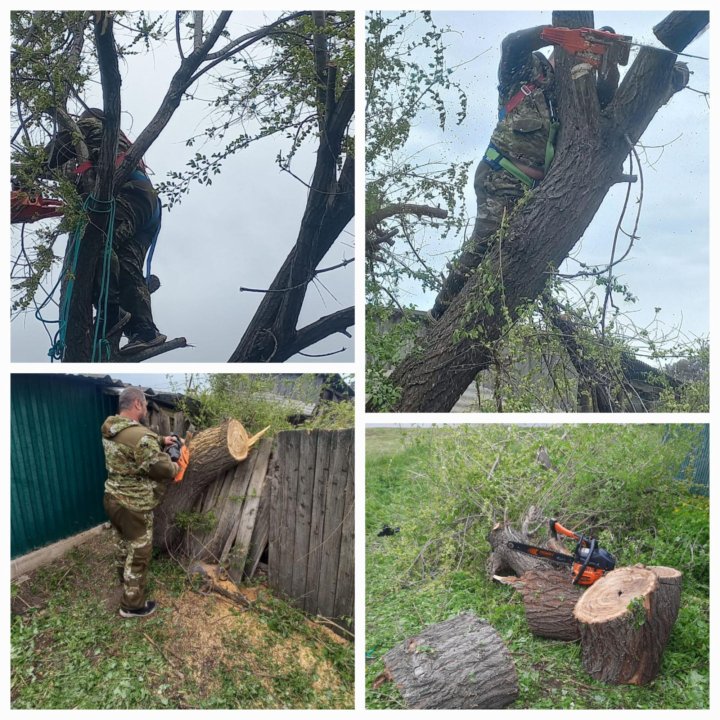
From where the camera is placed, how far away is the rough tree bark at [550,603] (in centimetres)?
202

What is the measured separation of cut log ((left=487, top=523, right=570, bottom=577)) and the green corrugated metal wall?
6.10ft

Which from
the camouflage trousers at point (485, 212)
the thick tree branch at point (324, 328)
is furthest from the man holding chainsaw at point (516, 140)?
the thick tree branch at point (324, 328)

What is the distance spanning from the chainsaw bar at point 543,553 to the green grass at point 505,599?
0.17 m

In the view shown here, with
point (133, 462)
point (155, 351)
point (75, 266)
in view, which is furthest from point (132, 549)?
point (75, 266)

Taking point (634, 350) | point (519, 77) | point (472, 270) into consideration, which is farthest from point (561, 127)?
point (634, 350)

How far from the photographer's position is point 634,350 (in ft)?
7.20

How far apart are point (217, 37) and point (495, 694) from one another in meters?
2.88

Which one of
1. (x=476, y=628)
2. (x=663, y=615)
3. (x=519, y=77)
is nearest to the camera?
(x=663, y=615)

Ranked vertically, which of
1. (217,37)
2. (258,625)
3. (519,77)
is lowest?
(258,625)

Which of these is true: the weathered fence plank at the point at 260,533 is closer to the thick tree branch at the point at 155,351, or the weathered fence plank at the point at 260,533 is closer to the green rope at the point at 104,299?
the thick tree branch at the point at 155,351

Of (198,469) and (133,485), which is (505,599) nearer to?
(198,469)

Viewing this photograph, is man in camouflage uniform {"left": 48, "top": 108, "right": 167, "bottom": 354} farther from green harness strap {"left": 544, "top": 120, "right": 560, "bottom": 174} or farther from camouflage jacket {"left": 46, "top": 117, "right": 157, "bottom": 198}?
green harness strap {"left": 544, "top": 120, "right": 560, "bottom": 174}

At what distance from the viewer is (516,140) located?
2186 mm

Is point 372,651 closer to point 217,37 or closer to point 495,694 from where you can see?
point 495,694
